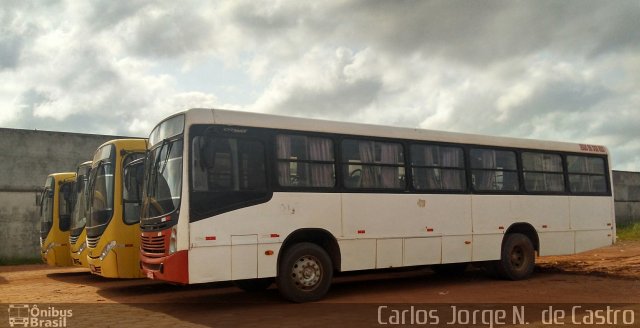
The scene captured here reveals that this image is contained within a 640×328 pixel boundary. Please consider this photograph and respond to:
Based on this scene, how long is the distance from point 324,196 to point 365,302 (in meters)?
1.96

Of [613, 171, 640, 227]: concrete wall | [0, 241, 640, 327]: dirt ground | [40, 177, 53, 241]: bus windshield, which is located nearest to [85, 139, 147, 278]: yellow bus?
[0, 241, 640, 327]: dirt ground

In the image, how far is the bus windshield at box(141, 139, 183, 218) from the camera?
30.3 feet

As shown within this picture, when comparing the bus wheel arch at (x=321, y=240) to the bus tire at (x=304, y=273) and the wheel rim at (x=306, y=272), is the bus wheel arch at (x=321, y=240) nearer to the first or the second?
the bus tire at (x=304, y=273)

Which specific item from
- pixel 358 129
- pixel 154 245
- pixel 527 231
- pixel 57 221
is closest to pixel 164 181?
pixel 154 245

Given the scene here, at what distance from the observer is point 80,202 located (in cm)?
1493

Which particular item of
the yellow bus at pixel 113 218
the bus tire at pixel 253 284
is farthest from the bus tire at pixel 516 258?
the yellow bus at pixel 113 218

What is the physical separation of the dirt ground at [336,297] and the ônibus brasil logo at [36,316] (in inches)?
6.6

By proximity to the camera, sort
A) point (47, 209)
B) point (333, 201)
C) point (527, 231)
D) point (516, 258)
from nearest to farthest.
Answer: point (333, 201) → point (516, 258) → point (527, 231) → point (47, 209)

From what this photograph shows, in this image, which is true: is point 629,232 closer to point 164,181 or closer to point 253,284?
point 253,284

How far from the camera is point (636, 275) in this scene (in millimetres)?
13867

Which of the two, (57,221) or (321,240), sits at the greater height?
(57,221)

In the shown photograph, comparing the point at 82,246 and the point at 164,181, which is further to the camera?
the point at 82,246

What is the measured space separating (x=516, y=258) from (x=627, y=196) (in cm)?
2651

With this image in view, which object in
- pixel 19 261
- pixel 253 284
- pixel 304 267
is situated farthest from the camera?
pixel 19 261
